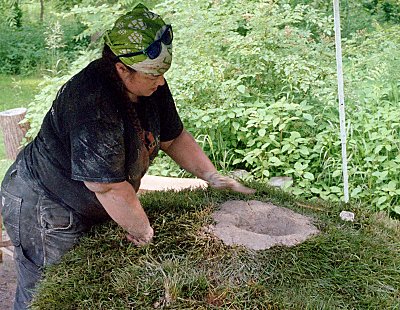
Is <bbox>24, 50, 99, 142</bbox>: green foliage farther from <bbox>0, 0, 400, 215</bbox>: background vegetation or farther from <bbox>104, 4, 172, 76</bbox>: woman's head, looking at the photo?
<bbox>104, 4, 172, 76</bbox>: woman's head

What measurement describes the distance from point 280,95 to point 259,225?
3.08 m

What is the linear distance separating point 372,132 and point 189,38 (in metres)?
2.04

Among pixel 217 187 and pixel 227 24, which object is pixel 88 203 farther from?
pixel 227 24

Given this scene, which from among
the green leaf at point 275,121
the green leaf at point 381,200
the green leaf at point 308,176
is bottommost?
the green leaf at point 308,176

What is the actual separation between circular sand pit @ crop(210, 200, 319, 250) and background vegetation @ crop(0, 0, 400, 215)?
1.75 meters

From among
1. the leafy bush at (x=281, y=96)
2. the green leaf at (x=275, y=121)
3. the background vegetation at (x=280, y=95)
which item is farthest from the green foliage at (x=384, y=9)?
the green leaf at (x=275, y=121)

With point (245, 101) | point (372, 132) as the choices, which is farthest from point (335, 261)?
point (245, 101)

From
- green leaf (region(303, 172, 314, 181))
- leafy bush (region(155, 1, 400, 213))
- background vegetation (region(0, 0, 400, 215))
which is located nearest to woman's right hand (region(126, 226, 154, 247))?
background vegetation (region(0, 0, 400, 215))

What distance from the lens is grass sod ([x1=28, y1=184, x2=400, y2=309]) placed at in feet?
5.27

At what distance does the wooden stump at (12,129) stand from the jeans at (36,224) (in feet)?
7.64

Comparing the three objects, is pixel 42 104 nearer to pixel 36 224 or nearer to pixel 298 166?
pixel 298 166

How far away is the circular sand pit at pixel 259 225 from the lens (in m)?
1.84

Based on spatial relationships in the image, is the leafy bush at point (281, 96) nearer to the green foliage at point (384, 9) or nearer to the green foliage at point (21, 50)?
the green foliage at point (384, 9)

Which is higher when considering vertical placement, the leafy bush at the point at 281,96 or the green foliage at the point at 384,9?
the leafy bush at the point at 281,96
